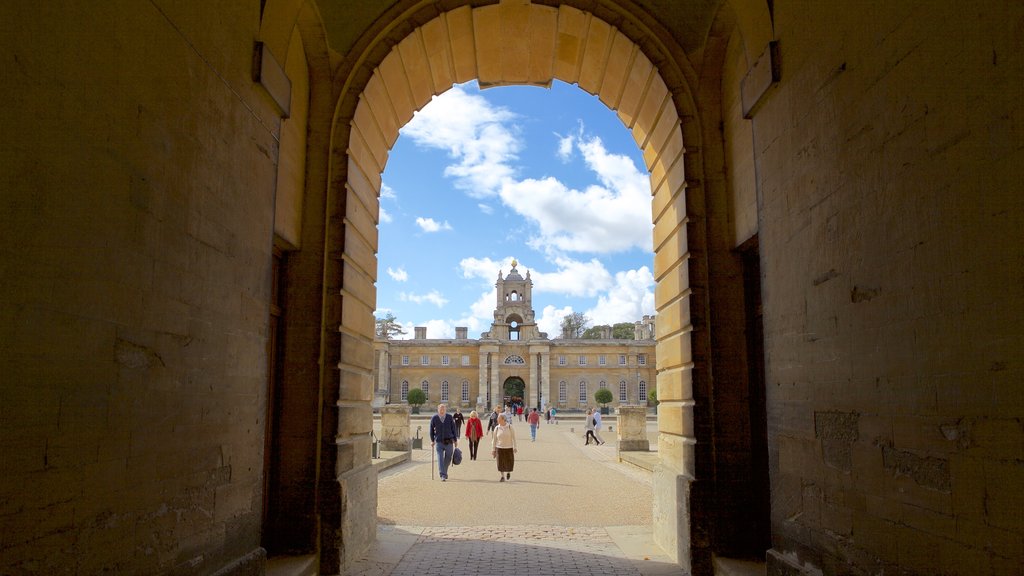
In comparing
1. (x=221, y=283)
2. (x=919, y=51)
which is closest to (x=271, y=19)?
(x=221, y=283)

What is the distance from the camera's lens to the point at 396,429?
21.8 meters

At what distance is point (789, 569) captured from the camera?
4676 mm

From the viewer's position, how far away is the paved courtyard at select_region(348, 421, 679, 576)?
287 inches

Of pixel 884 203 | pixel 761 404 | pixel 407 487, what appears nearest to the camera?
pixel 884 203

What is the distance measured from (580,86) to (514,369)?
2783 inches

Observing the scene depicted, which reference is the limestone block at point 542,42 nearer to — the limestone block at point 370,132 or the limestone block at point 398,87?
the limestone block at point 398,87

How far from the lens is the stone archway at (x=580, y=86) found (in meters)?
7.30

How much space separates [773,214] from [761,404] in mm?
2617

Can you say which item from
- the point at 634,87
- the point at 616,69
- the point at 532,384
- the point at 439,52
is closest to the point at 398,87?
the point at 439,52

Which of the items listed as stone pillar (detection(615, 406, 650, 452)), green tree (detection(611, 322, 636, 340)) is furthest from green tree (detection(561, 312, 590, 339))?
stone pillar (detection(615, 406, 650, 452))

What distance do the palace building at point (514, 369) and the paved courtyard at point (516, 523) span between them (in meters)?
59.4

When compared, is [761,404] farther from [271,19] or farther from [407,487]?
[407,487]

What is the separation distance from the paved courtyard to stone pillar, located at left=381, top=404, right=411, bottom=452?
265 centimetres

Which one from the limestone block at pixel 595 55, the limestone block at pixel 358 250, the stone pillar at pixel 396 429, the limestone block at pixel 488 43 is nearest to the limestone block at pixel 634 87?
the limestone block at pixel 595 55
